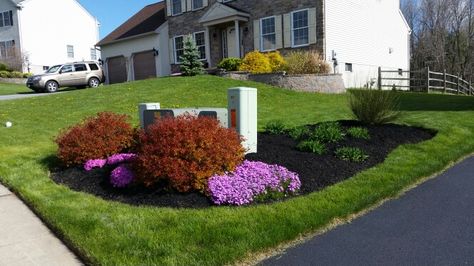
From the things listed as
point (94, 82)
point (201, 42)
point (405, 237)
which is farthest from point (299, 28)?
→ point (405, 237)

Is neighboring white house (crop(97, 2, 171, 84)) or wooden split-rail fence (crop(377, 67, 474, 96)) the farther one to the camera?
neighboring white house (crop(97, 2, 171, 84))

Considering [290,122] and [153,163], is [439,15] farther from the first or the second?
[153,163]

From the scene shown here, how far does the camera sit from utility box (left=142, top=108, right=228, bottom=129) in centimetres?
708

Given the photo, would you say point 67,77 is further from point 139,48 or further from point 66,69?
point 139,48

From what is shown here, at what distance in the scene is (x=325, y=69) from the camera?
19.2m

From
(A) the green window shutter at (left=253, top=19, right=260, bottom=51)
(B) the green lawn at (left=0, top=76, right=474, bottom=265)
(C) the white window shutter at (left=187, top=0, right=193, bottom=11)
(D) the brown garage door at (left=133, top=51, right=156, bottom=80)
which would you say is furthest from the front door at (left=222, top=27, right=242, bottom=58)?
(B) the green lawn at (left=0, top=76, right=474, bottom=265)

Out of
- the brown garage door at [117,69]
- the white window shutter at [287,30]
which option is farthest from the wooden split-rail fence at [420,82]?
the brown garage door at [117,69]

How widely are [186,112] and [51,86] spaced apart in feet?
68.5

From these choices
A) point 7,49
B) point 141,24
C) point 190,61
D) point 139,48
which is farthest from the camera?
point 7,49

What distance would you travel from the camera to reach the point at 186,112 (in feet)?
22.3

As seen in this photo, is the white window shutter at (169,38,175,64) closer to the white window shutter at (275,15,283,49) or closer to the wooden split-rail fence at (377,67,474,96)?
the white window shutter at (275,15,283,49)

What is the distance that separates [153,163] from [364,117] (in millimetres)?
5257

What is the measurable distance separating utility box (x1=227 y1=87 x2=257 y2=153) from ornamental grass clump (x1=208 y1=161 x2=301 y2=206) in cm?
106

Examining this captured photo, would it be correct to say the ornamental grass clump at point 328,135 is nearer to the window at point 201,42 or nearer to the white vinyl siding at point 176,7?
the window at point 201,42
